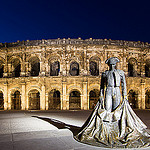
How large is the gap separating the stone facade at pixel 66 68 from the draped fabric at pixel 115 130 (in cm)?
1233

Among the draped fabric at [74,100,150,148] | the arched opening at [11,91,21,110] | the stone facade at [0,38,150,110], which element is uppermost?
the stone facade at [0,38,150,110]

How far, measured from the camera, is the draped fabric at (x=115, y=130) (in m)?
4.47

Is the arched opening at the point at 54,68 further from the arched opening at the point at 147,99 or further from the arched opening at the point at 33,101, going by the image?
the arched opening at the point at 147,99

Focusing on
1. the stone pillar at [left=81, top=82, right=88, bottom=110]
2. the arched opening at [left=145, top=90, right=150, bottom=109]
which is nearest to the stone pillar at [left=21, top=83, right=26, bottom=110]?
the stone pillar at [left=81, top=82, right=88, bottom=110]

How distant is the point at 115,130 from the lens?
4.76 metres

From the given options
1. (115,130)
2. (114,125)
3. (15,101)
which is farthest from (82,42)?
(115,130)

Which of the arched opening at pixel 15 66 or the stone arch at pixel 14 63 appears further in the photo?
the arched opening at pixel 15 66

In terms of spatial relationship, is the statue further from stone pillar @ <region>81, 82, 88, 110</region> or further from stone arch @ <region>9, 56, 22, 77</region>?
stone arch @ <region>9, 56, 22, 77</region>

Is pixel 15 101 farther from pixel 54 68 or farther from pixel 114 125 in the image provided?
pixel 114 125

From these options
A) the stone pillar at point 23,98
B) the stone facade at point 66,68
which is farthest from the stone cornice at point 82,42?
the stone pillar at point 23,98

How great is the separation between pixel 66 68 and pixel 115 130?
13.5 m

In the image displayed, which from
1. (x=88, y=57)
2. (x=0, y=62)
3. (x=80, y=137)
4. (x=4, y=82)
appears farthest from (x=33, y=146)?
(x=0, y=62)

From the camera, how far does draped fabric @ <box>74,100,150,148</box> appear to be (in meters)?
4.47

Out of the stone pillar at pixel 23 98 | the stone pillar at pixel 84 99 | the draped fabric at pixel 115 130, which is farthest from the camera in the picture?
the stone pillar at pixel 23 98
